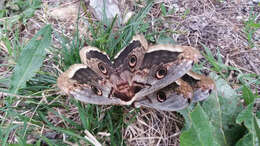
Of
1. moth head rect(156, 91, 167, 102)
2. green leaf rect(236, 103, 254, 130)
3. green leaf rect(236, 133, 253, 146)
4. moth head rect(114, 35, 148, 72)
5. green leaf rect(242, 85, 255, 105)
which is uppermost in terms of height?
moth head rect(114, 35, 148, 72)

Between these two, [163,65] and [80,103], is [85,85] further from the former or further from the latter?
[163,65]

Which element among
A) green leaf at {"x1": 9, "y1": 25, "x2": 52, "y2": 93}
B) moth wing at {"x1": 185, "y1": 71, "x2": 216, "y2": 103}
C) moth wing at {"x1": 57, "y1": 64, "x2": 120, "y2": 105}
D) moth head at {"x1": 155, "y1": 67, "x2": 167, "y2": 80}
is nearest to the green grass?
green leaf at {"x1": 9, "y1": 25, "x2": 52, "y2": 93}

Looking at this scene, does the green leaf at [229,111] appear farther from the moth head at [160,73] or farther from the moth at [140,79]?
the moth head at [160,73]

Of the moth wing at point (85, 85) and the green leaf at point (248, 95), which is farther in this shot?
the green leaf at point (248, 95)

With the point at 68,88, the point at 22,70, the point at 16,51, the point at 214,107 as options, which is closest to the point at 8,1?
the point at 16,51

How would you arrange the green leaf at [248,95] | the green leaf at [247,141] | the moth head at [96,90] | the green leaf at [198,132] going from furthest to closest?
the green leaf at [248,95] → the moth head at [96,90] → the green leaf at [247,141] → the green leaf at [198,132]

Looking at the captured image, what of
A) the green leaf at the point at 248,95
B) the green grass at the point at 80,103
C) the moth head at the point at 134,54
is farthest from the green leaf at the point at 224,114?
the moth head at the point at 134,54

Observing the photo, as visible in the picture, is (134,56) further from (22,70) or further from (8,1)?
(8,1)

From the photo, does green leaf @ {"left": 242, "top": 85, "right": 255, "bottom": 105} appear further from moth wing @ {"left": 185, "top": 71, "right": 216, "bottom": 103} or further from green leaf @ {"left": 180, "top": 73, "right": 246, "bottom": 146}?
moth wing @ {"left": 185, "top": 71, "right": 216, "bottom": 103}
